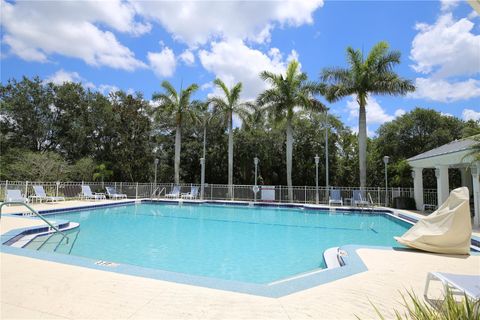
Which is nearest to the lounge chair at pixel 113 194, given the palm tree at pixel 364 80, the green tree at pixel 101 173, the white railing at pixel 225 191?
the white railing at pixel 225 191

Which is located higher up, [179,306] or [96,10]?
[96,10]

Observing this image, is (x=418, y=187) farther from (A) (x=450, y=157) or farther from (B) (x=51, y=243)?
(B) (x=51, y=243)

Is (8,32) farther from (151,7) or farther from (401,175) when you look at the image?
(401,175)

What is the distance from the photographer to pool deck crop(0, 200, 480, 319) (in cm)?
305

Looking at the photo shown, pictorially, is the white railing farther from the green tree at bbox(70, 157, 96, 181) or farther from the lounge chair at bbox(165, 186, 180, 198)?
the green tree at bbox(70, 157, 96, 181)

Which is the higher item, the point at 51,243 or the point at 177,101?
the point at 177,101

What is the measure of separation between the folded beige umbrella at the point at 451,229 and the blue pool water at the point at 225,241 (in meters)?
2.18

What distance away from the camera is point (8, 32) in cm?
1396

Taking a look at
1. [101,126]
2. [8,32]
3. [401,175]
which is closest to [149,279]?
[8,32]

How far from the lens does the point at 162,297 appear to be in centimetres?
345

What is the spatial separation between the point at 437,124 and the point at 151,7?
79.9ft

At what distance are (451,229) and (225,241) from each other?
5.46m

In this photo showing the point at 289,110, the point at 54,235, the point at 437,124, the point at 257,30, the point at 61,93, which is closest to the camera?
the point at 54,235

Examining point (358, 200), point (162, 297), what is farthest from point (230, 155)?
point (162, 297)
